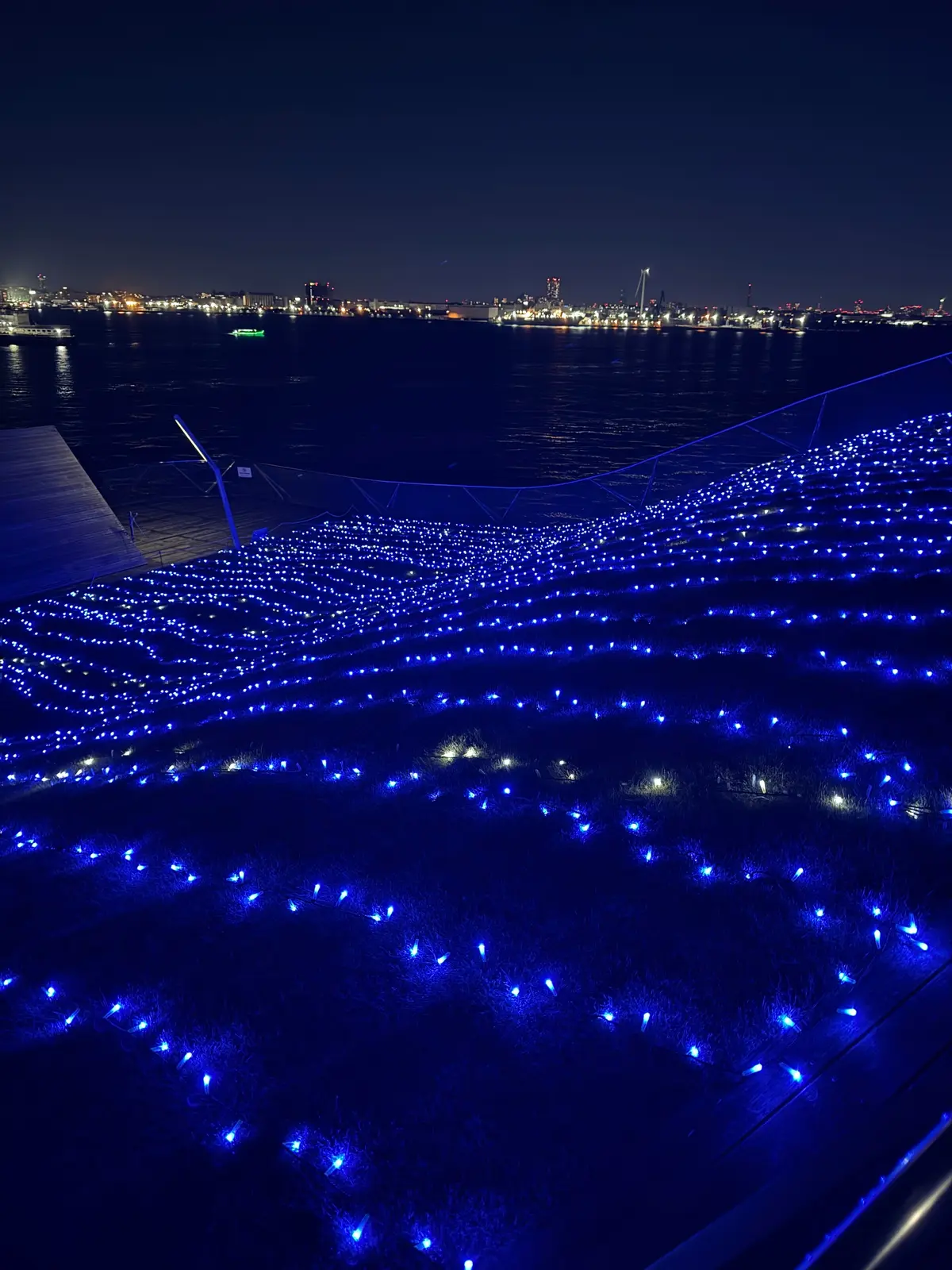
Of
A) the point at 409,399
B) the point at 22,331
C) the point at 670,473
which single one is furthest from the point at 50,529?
the point at 22,331

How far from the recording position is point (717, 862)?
4590 mm

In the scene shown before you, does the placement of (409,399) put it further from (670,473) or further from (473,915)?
(473,915)

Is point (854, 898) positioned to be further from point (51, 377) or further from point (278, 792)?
point (51, 377)

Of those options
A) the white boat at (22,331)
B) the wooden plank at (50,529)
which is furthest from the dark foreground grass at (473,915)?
the white boat at (22,331)

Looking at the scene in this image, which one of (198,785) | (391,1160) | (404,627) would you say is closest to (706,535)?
(404,627)

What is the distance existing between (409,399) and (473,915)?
2880 inches

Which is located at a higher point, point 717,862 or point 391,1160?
point 717,862

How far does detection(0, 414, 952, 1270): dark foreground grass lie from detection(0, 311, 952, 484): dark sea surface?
83.6ft

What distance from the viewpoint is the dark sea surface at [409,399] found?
48.0 m

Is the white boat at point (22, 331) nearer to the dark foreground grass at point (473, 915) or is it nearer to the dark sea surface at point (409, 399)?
the dark sea surface at point (409, 399)

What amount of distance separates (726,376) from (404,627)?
94500 millimetres

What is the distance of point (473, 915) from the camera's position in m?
4.60

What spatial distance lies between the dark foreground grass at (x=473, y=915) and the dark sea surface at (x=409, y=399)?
83.6 ft

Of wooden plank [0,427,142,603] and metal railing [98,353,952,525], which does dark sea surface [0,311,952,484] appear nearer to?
wooden plank [0,427,142,603]
